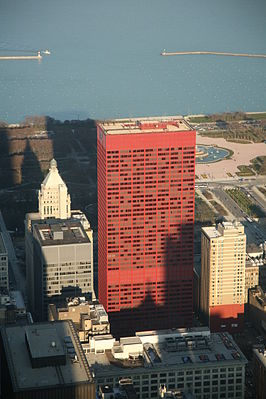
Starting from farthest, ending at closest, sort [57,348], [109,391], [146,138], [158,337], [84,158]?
[84,158] → [146,138] → [158,337] → [109,391] → [57,348]

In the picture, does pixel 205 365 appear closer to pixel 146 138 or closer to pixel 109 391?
pixel 109 391

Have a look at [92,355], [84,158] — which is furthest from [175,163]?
[84,158]

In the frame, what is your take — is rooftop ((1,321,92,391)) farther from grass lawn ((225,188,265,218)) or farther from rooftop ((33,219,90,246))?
grass lawn ((225,188,265,218))

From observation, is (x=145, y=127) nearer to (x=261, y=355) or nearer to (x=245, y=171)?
(x=261, y=355)

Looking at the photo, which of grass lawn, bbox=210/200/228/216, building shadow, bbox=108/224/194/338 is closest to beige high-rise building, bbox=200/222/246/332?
building shadow, bbox=108/224/194/338

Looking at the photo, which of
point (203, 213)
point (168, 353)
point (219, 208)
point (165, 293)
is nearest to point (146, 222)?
point (165, 293)

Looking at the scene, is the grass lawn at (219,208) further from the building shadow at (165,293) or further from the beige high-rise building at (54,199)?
the building shadow at (165,293)
